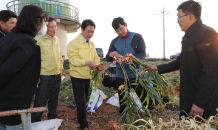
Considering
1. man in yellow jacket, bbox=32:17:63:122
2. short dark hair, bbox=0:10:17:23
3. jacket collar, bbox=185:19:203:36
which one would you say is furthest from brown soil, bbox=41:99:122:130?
short dark hair, bbox=0:10:17:23

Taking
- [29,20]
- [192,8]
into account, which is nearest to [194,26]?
[192,8]

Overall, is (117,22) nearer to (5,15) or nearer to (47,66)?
(47,66)

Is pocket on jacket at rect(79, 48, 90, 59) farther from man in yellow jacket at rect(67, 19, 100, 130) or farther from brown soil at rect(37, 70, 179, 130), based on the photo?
brown soil at rect(37, 70, 179, 130)

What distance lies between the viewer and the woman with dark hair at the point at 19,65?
115 cm

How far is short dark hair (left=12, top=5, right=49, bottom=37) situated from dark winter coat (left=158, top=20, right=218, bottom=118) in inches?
61.0

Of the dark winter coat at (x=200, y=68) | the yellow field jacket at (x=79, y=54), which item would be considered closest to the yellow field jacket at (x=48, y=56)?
the yellow field jacket at (x=79, y=54)

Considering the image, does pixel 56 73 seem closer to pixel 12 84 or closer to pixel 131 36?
pixel 12 84

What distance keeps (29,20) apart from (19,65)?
451mm

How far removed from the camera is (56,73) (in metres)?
2.66

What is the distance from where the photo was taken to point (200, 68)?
1.35 m

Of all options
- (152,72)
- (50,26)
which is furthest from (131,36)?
(50,26)

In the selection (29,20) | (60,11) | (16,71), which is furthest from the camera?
(60,11)

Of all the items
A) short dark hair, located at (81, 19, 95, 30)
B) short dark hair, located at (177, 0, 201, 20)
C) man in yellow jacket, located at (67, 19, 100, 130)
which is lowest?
man in yellow jacket, located at (67, 19, 100, 130)

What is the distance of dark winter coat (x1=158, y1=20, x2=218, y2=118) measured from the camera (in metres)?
1.22
